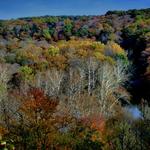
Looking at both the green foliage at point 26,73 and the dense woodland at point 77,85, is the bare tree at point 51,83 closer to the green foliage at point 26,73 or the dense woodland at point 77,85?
the dense woodland at point 77,85

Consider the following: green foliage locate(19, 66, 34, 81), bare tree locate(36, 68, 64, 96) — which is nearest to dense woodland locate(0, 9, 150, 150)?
green foliage locate(19, 66, 34, 81)

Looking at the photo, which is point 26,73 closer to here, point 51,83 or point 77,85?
point 51,83

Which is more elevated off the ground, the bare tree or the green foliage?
the bare tree

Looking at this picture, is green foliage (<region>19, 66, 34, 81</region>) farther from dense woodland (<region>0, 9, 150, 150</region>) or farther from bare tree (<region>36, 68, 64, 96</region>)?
bare tree (<region>36, 68, 64, 96</region>)

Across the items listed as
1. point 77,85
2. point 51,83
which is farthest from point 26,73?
point 77,85

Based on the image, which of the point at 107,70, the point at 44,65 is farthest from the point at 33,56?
the point at 107,70

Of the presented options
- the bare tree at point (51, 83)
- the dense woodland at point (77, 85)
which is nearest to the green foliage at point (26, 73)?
the dense woodland at point (77, 85)

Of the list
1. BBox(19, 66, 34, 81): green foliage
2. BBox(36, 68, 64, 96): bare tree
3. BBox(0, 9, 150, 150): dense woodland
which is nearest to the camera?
BBox(0, 9, 150, 150): dense woodland

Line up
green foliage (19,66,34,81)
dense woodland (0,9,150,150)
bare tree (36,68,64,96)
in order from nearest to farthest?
dense woodland (0,9,150,150), bare tree (36,68,64,96), green foliage (19,66,34,81)
